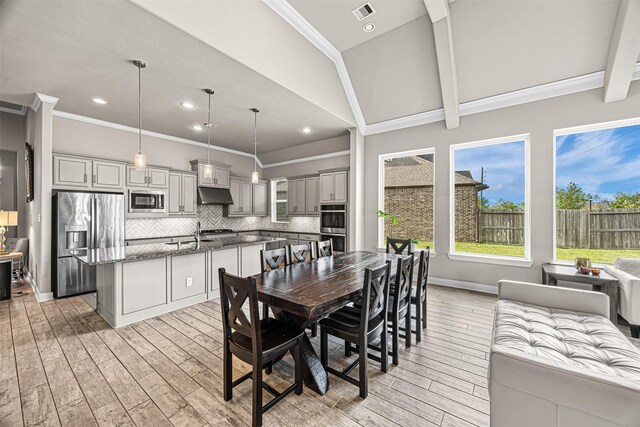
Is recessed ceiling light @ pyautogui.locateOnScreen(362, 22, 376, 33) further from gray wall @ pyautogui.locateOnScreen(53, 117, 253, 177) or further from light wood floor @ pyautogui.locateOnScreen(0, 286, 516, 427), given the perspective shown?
gray wall @ pyautogui.locateOnScreen(53, 117, 253, 177)

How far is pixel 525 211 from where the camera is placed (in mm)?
4234

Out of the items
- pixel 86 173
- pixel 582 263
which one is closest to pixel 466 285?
pixel 582 263

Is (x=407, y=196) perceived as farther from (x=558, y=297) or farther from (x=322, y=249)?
(x=558, y=297)

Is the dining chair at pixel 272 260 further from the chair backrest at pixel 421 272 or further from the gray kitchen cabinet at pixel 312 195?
the gray kitchen cabinet at pixel 312 195

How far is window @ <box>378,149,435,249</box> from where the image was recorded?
518cm

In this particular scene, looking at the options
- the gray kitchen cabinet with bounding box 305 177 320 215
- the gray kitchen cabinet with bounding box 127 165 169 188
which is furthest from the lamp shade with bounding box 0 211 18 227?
the gray kitchen cabinet with bounding box 305 177 320 215

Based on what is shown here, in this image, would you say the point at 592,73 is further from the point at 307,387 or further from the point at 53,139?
the point at 53,139

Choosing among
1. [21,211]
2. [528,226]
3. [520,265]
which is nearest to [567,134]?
[528,226]

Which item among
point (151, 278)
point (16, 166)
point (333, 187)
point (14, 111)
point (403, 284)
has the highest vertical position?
point (14, 111)

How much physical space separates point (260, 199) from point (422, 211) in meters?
4.48

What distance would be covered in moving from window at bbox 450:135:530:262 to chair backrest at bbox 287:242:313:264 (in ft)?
9.52

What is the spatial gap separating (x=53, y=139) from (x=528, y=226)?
317 inches

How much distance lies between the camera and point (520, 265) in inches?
164

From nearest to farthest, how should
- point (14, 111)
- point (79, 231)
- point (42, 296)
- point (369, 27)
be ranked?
point (369, 27), point (42, 296), point (79, 231), point (14, 111)
